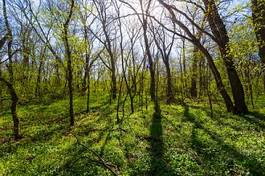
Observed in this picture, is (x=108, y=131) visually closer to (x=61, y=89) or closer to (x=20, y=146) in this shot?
(x=20, y=146)

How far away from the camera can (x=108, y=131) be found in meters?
20.3

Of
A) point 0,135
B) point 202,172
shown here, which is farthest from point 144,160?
point 0,135

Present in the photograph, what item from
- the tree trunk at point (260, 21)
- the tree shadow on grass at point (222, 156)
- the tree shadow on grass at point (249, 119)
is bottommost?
the tree shadow on grass at point (222, 156)

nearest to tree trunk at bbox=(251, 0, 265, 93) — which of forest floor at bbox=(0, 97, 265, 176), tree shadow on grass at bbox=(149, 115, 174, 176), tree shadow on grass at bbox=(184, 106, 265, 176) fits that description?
tree shadow on grass at bbox=(184, 106, 265, 176)

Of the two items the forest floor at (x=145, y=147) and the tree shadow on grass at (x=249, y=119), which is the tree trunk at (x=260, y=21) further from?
the tree shadow on grass at (x=249, y=119)

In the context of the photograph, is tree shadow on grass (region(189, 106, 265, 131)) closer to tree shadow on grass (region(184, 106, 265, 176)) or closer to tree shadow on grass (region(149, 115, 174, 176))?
tree shadow on grass (region(184, 106, 265, 176))

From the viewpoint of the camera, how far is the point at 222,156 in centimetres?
1498

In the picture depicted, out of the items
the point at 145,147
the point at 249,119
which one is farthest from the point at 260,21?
the point at 249,119

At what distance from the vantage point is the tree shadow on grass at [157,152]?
534 inches

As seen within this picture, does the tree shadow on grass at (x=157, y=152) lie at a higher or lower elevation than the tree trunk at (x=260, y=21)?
lower

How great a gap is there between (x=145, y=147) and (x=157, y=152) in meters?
1.13

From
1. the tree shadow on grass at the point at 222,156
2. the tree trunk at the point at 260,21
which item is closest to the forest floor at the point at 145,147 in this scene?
the tree shadow on grass at the point at 222,156

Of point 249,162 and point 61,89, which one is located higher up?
point 61,89

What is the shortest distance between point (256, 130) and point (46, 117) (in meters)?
19.8
